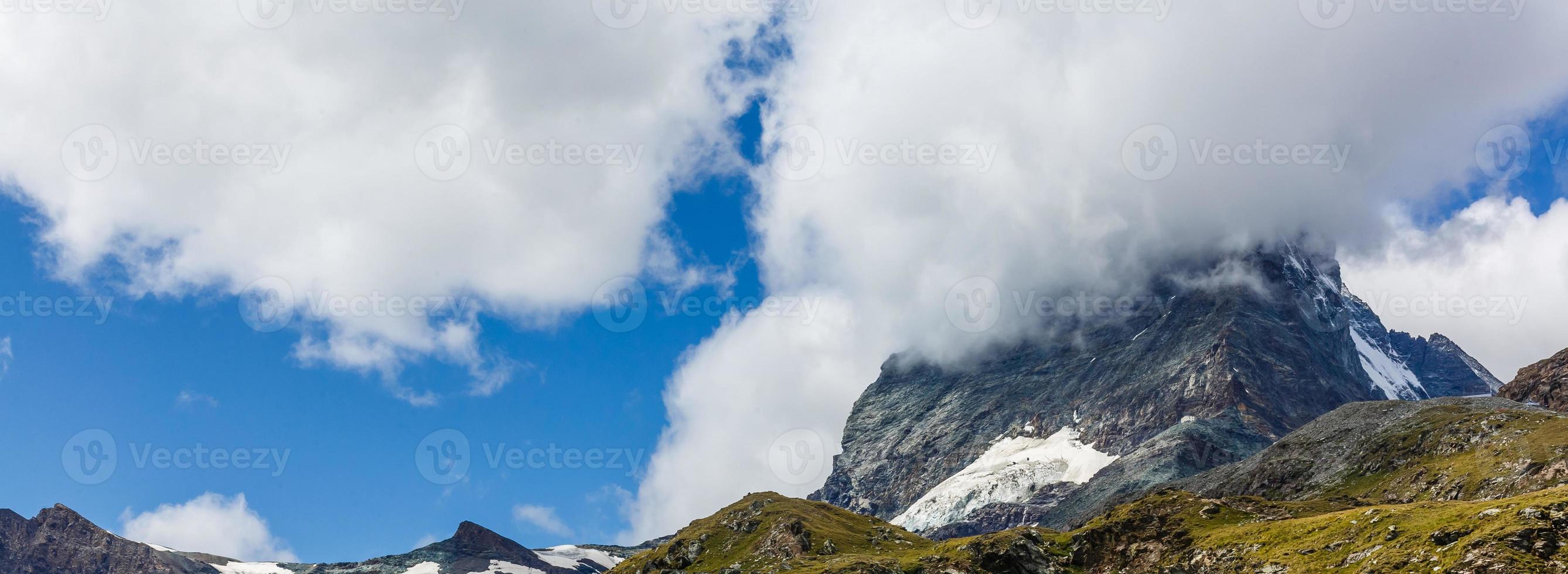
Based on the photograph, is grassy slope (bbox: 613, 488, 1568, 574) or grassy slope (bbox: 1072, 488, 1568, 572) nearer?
grassy slope (bbox: 1072, 488, 1568, 572)

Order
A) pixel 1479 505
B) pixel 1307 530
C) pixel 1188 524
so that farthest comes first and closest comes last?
pixel 1188 524 → pixel 1307 530 → pixel 1479 505

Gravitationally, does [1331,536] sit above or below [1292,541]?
below

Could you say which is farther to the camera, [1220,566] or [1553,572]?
[1220,566]

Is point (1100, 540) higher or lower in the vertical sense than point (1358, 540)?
higher

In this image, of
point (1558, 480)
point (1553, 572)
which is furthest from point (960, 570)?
point (1558, 480)

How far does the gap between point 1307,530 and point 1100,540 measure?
43.7 metres

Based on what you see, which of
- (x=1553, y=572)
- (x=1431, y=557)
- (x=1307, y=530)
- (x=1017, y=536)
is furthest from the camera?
(x=1017, y=536)

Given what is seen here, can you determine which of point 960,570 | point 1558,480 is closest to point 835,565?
point 960,570

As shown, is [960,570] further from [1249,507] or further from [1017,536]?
[1249,507]

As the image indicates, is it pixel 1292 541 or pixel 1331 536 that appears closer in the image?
pixel 1331 536

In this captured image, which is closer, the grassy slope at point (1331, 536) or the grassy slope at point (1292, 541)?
the grassy slope at point (1331, 536)

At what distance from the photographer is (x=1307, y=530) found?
157 metres

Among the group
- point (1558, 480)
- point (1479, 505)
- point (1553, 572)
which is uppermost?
point (1558, 480)

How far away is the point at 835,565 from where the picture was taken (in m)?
193
